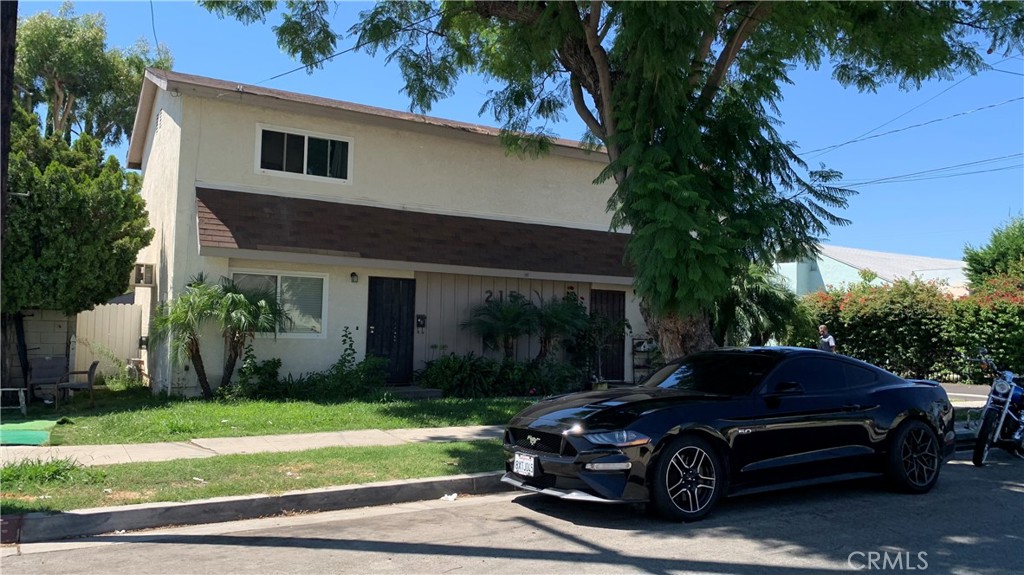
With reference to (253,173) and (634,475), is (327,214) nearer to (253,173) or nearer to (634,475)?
(253,173)

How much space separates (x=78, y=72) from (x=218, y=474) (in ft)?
81.2

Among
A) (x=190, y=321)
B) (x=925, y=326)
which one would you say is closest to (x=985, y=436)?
(x=190, y=321)

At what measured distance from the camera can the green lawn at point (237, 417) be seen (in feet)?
32.5

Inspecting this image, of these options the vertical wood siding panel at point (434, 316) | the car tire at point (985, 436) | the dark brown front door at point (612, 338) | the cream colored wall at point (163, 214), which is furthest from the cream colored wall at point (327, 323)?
the car tire at point (985, 436)

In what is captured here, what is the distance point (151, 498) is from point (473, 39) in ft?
32.4

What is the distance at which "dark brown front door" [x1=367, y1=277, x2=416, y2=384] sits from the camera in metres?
14.8

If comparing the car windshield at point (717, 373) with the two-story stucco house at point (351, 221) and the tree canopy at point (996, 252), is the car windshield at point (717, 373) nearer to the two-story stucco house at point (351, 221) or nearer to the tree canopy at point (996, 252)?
the two-story stucco house at point (351, 221)

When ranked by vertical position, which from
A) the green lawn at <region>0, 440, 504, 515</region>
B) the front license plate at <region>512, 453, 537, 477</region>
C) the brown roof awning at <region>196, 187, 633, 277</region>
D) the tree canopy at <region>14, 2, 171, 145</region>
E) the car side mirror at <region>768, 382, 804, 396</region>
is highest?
the tree canopy at <region>14, 2, 171, 145</region>

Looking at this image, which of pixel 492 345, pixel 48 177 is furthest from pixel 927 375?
pixel 48 177

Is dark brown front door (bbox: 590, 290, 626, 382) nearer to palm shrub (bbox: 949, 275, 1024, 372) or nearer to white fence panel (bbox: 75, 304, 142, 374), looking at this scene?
palm shrub (bbox: 949, 275, 1024, 372)

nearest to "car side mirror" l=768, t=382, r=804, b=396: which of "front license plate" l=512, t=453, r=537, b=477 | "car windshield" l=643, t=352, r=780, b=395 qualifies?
"car windshield" l=643, t=352, r=780, b=395

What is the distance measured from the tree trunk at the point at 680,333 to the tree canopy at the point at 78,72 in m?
22.3

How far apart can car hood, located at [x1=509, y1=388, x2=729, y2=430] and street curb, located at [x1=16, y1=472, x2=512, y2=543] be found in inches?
43.8

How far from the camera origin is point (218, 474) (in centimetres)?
748
